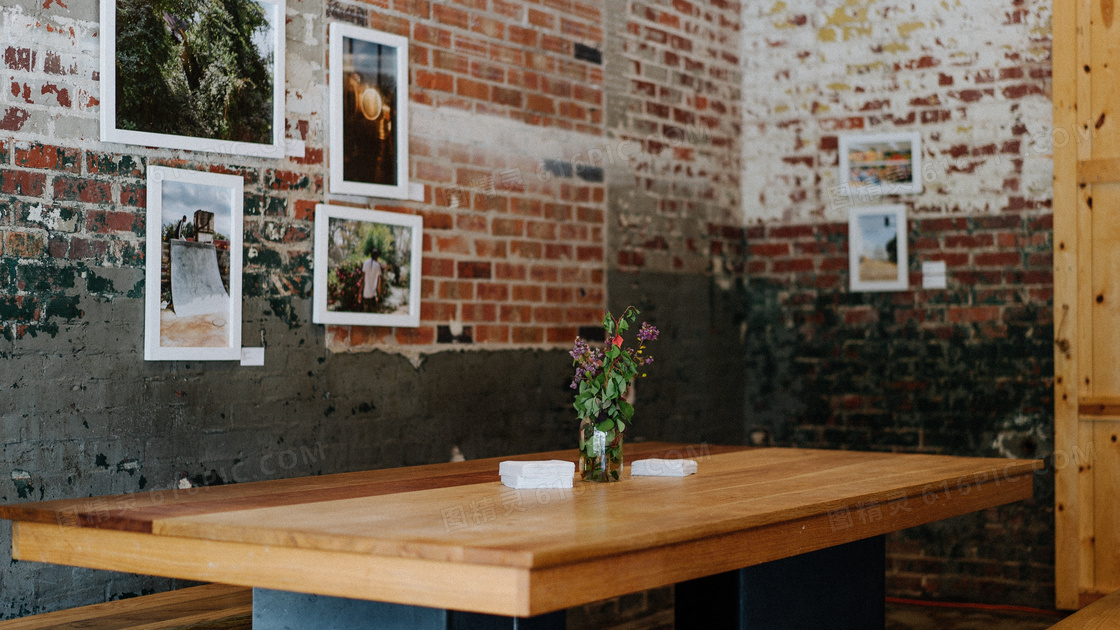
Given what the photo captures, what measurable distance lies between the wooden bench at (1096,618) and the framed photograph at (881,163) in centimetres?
249

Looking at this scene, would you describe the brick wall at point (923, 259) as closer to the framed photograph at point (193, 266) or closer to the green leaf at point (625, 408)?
the green leaf at point (625, 408)

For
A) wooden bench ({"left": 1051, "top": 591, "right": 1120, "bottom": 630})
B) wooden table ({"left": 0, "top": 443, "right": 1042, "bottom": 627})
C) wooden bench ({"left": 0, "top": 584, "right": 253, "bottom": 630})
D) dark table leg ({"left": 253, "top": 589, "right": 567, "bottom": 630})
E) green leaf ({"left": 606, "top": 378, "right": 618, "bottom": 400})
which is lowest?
wooden bench ({"left": 1051, "top": 591, "right": 1120, "bottom": 630})

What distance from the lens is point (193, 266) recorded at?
10.6 feet

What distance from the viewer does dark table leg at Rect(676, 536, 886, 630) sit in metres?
2.85

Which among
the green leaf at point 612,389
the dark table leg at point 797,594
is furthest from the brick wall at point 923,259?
the green leaf at point 612,389

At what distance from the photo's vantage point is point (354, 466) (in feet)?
12.3

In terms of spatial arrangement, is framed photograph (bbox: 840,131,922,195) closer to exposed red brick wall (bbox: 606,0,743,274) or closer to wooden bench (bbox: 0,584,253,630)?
exposed red brick wall (bbox: 606,0,743,274)

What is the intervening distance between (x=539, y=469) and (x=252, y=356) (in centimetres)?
123

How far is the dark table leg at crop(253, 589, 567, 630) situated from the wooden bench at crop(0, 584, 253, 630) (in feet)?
1.61

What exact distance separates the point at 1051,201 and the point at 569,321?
2.26 metres

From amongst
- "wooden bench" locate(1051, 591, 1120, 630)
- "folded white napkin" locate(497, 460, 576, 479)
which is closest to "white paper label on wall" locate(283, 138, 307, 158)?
"folded white napkin" locate(497, 460, 576, 479)

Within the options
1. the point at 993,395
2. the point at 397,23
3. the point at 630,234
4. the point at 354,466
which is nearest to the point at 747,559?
the point at 354,466

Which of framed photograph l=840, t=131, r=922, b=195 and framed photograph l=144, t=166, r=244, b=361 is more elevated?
framed photograph l=840, t=131, r=922, b=195

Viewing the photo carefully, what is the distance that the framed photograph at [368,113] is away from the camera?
3713 mm
